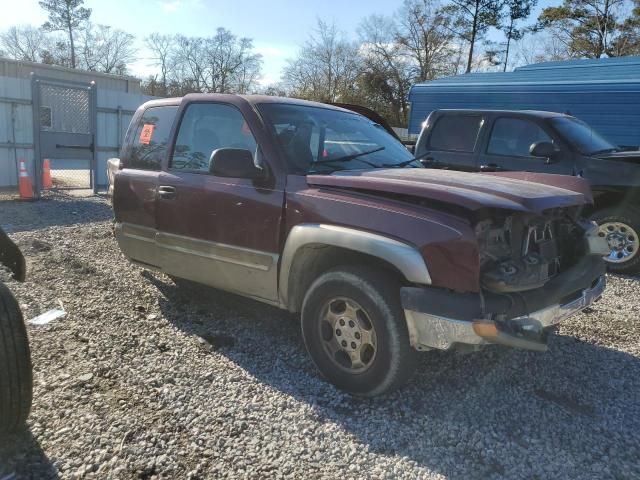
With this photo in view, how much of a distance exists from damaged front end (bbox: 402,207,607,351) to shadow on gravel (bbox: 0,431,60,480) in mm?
1894

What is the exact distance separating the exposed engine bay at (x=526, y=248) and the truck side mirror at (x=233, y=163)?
1549 millimetres

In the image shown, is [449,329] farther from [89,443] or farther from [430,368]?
[89,443]

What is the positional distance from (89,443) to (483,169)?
17.2 ft

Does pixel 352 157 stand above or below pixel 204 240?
above

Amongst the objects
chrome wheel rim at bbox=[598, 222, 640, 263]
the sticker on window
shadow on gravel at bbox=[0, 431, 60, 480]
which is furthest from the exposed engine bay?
chrome wheel rim at bbox=[598, 222, 640, 263]

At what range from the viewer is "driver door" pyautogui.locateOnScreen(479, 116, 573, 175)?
625 cm

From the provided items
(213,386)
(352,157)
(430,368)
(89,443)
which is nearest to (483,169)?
(352,157)

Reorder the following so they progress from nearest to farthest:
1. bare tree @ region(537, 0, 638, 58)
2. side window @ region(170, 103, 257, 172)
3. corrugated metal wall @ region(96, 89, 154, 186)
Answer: side window @ region(170, 103, 257, 172), corrugated metal wall @ region(96, 89, 154, 186), bare tree @ region(537, 0, 638, 58)

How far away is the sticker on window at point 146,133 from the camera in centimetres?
451

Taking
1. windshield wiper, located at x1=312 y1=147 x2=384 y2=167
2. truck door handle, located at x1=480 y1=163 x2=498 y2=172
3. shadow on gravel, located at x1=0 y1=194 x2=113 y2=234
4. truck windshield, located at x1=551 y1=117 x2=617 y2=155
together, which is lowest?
shadow on gravel, located at x1=0 y1=194 x2=113 y2=234

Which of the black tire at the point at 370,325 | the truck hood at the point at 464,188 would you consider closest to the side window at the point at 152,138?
the truck hood at the point at 464,188

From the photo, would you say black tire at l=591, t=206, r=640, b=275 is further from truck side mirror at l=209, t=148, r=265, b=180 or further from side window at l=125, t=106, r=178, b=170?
side window at l=125, t=106, r=178, b=170

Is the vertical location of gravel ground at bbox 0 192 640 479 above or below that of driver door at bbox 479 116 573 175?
below

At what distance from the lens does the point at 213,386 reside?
10.4 ft
